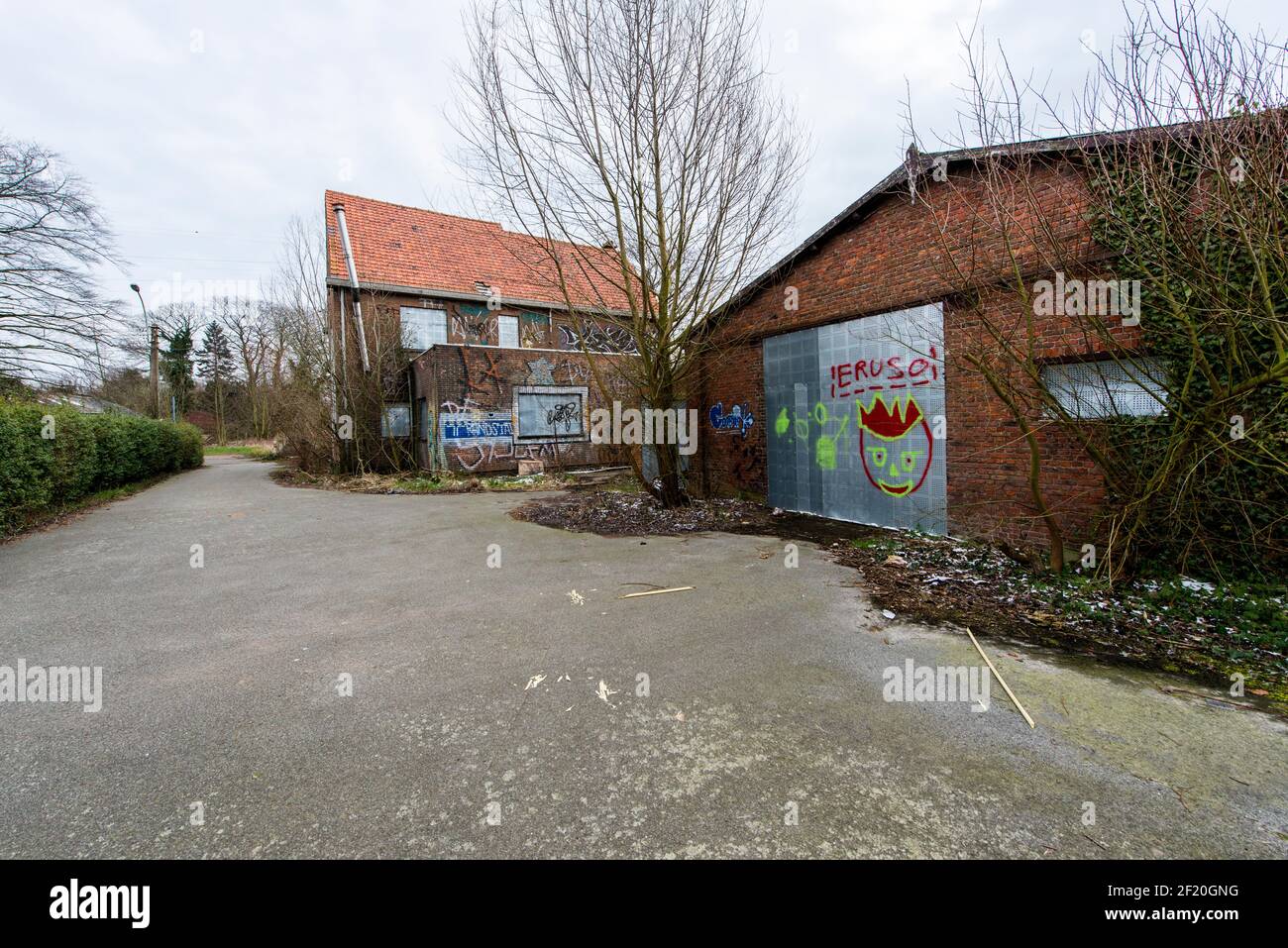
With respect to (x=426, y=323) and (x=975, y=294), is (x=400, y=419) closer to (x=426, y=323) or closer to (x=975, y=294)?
(x=426, y=323)

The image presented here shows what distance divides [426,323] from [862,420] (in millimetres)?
16513

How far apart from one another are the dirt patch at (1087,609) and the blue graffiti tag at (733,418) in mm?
3830

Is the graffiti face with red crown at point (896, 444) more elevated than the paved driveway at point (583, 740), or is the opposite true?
the graffiti face with red crown at point (896, 444)

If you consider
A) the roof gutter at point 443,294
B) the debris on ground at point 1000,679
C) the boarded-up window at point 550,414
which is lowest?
the debris on ground at point 1000,679

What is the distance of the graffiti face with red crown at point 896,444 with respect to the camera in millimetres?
7512

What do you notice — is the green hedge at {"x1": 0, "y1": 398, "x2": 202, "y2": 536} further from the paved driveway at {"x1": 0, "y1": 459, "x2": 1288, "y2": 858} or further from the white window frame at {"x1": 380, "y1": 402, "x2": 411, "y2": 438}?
the white window frame at {"x1": 380, "y1": 402, "x2": 411, "y2": 438}

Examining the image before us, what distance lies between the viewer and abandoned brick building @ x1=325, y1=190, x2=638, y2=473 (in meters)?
16.1

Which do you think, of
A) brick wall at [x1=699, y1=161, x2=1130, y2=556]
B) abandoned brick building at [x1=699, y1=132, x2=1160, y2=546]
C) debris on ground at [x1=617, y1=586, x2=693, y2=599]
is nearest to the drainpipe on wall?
abandoned brick building at [x1=699, y1=132, x2=1160, y2=546]

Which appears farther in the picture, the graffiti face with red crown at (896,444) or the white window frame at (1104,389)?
the graffiti face with red crown at (896,444)

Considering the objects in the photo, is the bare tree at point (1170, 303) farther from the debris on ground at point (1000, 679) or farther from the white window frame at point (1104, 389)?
the debris on ground at point (1000, 679)

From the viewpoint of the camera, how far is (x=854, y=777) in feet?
7.98

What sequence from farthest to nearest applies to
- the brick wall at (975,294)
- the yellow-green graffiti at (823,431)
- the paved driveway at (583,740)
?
the yellow-green graffiti at (823,431)
the brick wall at (975,294)
the paved driveway at (583,740)

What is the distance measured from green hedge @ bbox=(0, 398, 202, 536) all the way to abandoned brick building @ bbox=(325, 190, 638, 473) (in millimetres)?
5289

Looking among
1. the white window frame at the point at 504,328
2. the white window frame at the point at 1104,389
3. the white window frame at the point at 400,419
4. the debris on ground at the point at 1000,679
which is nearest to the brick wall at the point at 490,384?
the white window frame at the point at 400,419
